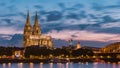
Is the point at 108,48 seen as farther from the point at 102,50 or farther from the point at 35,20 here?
the point at 35,20

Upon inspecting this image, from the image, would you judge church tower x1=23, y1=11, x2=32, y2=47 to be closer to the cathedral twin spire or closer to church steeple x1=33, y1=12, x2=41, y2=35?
the cathedral twin spire

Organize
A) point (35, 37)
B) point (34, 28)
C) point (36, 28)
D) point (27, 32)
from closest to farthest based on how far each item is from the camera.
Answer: point (35, 37), point (36, 28), point (34, 28), point (27, 32)

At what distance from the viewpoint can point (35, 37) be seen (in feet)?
582

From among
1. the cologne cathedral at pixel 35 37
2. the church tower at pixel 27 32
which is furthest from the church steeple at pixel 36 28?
the church tower at pixel 27 32

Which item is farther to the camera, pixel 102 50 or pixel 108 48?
pixel 102 50

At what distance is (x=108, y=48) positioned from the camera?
565 ft

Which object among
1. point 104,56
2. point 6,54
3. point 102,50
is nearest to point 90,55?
point 104,56

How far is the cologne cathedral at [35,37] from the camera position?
176m

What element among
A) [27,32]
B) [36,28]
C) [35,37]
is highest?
[36,28]

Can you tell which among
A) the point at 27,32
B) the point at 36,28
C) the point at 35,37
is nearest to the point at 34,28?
the point at 36,28

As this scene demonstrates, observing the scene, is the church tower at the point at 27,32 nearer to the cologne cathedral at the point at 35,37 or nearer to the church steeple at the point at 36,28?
the cologne cathedral at the point at 35,37

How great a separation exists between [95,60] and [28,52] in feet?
68.8

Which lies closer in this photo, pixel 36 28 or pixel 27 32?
pixel 36 28

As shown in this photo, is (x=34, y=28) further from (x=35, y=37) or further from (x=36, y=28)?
(x=35, y=37)
